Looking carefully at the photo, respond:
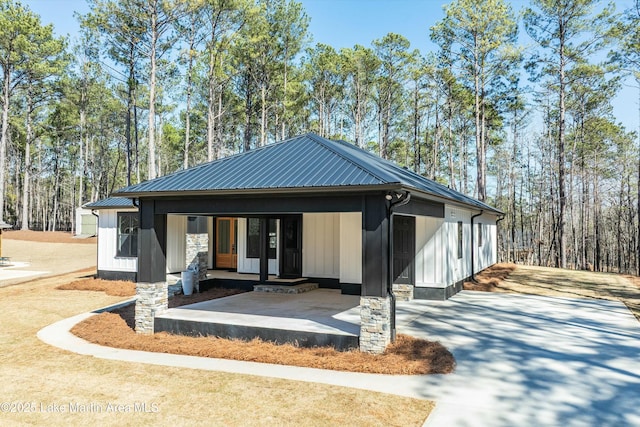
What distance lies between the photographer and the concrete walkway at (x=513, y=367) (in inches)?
180

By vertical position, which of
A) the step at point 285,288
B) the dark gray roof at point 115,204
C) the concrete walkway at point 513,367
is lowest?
the concrete walkway at point 513,367

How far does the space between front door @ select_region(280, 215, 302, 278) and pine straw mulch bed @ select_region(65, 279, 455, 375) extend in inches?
187

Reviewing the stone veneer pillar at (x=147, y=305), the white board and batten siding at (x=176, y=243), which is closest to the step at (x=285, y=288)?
the stone veneer pillar at (x=147, y=305)

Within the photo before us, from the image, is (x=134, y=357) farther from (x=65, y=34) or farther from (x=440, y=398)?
(x=65, y=34)

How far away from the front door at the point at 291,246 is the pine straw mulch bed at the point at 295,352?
15.6 feet

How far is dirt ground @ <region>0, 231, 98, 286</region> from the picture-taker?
58.5ft

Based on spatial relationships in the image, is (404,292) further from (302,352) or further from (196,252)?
(196,252)

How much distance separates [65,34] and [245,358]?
102ft

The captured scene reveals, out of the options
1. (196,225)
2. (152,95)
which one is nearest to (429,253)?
(196,225)

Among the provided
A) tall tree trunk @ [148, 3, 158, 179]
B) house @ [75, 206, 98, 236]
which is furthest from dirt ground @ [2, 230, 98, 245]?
tall tree trunk @ [148, 3, 158, 179]

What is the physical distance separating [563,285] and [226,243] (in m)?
11.5

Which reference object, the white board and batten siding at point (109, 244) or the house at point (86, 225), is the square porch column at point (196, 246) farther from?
the house at point (86, 225)

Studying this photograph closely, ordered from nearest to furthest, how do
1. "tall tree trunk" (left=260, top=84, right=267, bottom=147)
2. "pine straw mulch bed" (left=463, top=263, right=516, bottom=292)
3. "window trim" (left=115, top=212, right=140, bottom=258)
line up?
"pine straw mulch bed" (left=463, top=263, right=516, bottom=292), "window trim" (left=115, top=212, right=140, bottom=258), "tall tree trunk" (left=260, top=84, right=267, bottom=147)

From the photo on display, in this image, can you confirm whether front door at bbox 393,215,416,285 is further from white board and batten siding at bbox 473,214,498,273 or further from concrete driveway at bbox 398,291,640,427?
white board and batten siding at bbox 473,214,498,273
